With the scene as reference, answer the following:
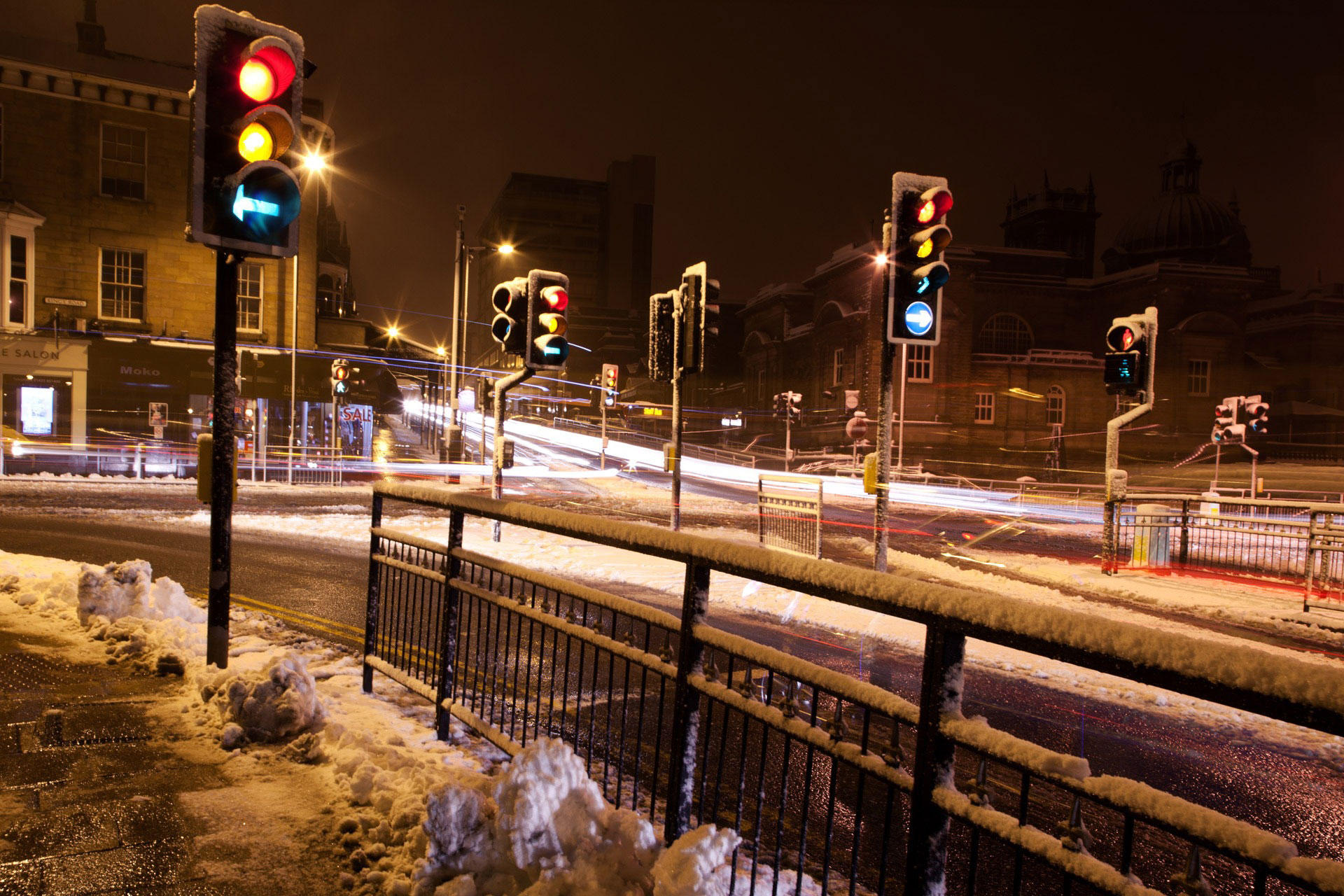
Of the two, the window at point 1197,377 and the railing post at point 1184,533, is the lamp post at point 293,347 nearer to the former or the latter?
the railing post at point 1184,533

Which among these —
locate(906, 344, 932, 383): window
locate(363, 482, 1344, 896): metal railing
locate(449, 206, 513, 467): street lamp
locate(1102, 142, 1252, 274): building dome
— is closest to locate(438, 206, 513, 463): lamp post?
locate(449, 206, 513, 467): street lamp

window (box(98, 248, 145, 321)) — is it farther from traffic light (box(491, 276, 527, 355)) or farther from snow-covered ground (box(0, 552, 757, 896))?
snow-covered ground (box(0, 552, 757, 896))

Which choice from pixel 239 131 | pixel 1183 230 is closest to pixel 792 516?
pixel 239 131

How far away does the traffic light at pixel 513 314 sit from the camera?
39.1ft

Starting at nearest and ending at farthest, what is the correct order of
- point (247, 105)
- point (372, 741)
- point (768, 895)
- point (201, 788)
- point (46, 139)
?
1. point (768, 895)
2. point (201, 788)
3. point (372, 741)
4. point (247, 105)
5. point (46, 139)

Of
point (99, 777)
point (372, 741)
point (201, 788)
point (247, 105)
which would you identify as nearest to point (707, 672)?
point (372, 741)

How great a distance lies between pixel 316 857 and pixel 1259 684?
3.47m

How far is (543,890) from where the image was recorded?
2900 millimetres

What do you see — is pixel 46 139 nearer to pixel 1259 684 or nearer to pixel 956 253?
pixel 1259 684

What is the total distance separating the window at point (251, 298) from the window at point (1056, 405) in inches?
1739

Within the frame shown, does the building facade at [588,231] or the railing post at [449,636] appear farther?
the building facade at [588,231]

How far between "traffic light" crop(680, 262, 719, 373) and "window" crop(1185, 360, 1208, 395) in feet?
168

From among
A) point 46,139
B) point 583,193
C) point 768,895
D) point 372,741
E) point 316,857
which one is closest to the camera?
point 768,895

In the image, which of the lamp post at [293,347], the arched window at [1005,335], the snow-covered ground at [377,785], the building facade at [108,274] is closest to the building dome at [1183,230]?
the arched window at [1005,335]
